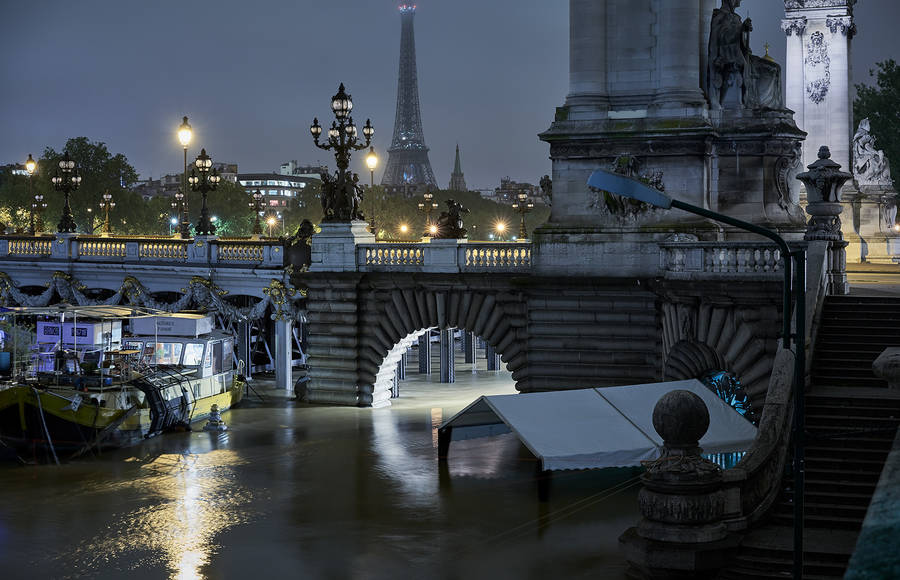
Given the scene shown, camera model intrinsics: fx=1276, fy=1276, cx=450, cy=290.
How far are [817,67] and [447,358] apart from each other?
2074cm

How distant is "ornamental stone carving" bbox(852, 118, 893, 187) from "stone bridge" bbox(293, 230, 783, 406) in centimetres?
2477

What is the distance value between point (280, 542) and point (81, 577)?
3728 mm

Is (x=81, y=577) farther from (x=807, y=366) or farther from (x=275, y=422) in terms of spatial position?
(x=275, y=422)

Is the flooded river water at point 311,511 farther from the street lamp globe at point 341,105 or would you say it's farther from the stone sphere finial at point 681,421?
the street lamp globe at point 341,105

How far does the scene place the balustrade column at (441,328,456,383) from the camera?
161 feet

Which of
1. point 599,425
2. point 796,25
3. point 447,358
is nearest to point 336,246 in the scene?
point 447,358

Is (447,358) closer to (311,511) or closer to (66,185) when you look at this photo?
(66,185)

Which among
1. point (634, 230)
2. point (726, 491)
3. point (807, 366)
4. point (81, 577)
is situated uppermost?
point (634, 230)

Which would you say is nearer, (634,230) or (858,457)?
(858,457)

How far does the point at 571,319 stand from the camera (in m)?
35.4

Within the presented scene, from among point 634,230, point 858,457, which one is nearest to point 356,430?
point 634,230

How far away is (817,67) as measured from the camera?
54.9 meters

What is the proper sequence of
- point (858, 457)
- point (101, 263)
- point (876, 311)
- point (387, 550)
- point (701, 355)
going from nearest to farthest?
point (858, 457)
point (387, 550)
point (876, 311)
point (701, 355)
point (101, 263)

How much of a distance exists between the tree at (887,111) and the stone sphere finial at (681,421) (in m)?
63.8
